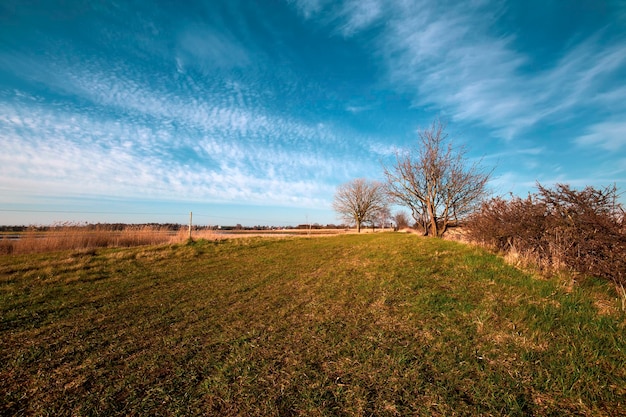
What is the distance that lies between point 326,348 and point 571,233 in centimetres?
608

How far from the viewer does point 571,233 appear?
5934mm

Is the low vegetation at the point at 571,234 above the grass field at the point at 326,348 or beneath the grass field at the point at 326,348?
above

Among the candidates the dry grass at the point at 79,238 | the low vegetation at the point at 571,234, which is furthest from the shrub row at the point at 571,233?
the dry grass at the point at 79,238

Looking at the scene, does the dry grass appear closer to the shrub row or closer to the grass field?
the grass field

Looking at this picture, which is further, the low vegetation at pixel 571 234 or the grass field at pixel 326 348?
the low vegetation at pixel 571 234

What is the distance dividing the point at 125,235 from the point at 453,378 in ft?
66.9

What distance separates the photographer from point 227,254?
13.7m

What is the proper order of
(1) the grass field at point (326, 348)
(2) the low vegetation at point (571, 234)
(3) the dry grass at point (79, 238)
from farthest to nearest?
(3) the dry grass at point (79, 238) → (2) the low vegetation at point (571, 234) → (1) the grass field at point (326, 348)

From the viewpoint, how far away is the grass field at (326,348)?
2543 millimetres

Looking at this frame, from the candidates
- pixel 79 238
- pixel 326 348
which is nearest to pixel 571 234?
pixel 326 348

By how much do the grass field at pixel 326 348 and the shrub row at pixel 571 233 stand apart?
0.51 m

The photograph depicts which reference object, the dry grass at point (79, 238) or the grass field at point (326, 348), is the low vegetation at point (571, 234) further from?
the dry grass at point (79, 238)

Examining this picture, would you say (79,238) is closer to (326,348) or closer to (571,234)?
(326,348)

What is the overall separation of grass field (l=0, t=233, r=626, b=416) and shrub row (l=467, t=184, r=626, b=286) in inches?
20.1
